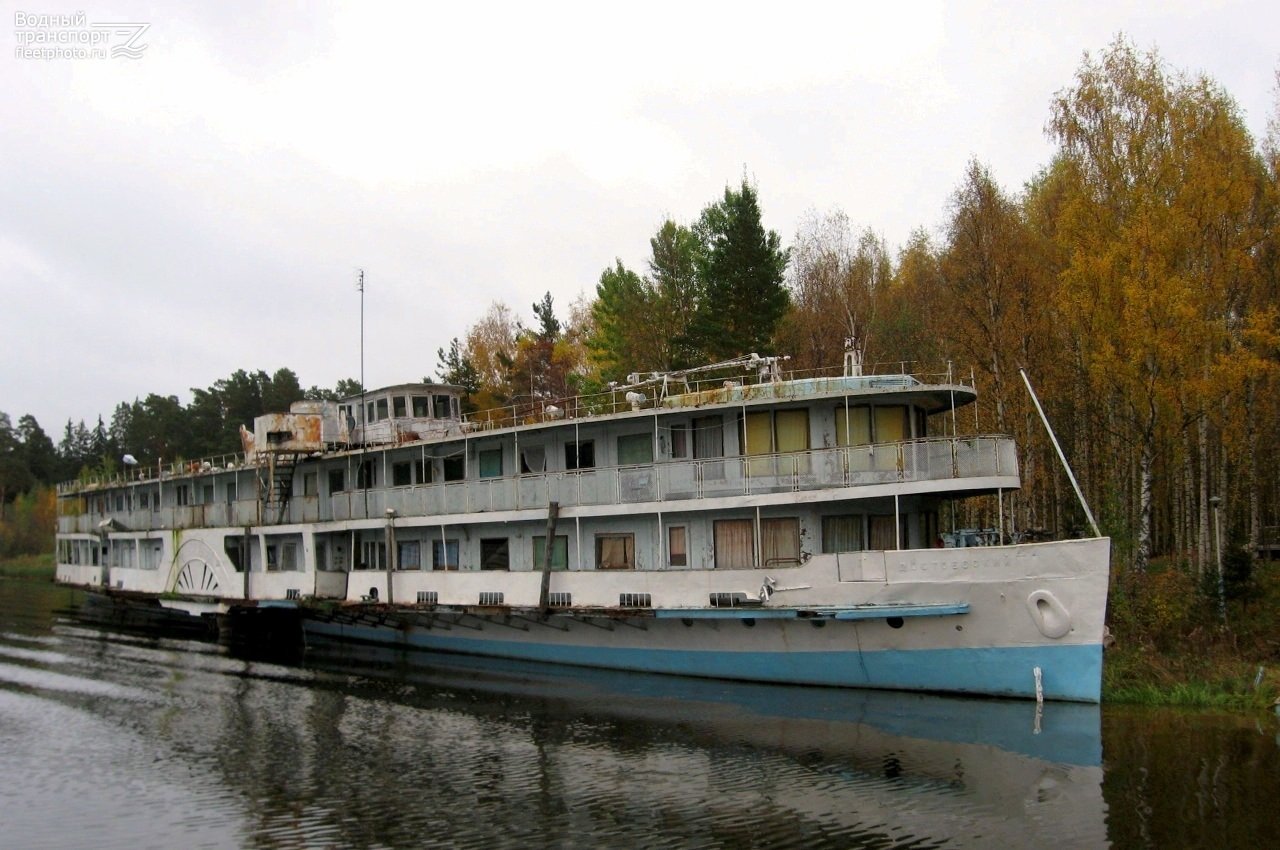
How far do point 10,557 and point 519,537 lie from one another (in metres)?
73.4

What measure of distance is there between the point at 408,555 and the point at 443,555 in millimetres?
2525

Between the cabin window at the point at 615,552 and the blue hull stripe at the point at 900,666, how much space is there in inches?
80.7

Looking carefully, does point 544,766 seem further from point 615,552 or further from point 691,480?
point 615,552

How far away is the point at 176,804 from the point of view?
1587cm

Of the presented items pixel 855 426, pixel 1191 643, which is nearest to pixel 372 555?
pixel 855 426

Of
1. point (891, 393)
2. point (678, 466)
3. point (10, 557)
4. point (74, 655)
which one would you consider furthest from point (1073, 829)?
point (10, 557)

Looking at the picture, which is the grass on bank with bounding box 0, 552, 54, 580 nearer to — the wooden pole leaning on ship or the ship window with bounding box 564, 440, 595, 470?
the ship window with bounding box 564, 440, 595, 470

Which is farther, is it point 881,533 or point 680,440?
point 680,440

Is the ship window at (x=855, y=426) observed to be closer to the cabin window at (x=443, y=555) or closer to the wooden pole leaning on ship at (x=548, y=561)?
the wooden pole leaning on ship at (x=548, y=561)

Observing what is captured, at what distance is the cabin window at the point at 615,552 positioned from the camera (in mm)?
25516

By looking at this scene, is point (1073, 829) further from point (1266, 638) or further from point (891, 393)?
point (1266, 638)

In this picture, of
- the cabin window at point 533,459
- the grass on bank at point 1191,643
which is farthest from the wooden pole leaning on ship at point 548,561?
the grass on bank at point 1191,643

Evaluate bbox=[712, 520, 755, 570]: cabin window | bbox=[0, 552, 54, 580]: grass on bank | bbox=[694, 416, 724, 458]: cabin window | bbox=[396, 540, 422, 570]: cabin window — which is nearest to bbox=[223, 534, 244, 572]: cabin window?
bbox=[396, 540, 422, 570]: cabin window

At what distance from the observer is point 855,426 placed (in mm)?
22672
